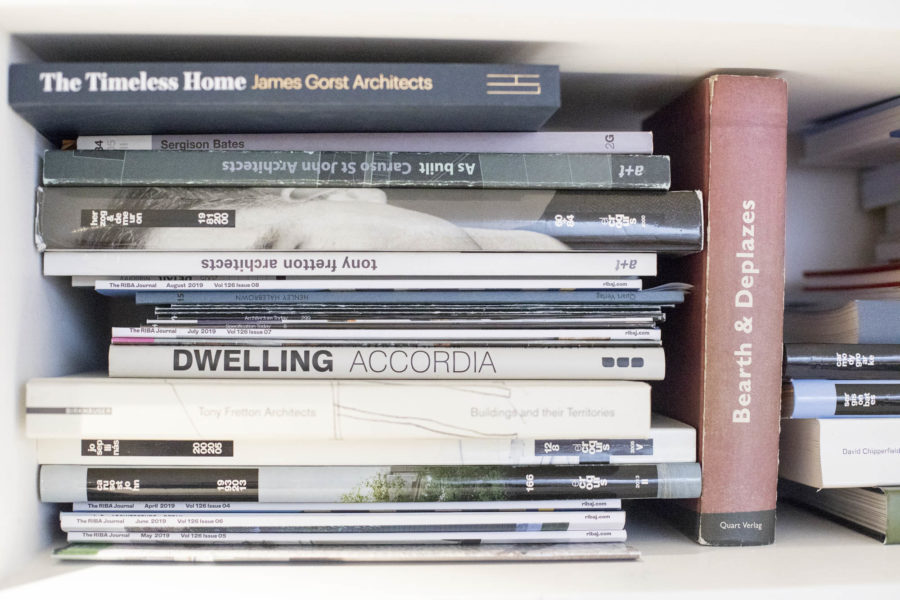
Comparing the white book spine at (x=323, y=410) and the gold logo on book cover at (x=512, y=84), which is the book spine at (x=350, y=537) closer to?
the white book spine at (x=323, y=410)

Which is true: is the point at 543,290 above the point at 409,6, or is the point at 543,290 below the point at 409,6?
below

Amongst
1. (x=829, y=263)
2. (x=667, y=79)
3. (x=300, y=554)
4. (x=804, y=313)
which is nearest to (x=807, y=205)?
(x=829, y=263)

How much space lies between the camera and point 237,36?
0.54m

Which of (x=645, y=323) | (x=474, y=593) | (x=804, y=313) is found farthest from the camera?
(x=804, y=313)

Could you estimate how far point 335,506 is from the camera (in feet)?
1.87

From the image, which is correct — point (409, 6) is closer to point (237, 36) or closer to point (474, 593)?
point (237, 36)

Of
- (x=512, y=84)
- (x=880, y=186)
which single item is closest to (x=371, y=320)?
(x=512, y=84)

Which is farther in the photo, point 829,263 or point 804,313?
point 829,263

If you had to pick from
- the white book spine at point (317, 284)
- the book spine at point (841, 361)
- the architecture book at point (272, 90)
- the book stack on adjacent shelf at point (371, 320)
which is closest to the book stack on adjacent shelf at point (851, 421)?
the book spine at point (841, 361)

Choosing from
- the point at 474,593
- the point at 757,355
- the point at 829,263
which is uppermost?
the point at 829,263

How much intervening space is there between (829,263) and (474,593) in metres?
0.68

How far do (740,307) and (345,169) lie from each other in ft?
1.16

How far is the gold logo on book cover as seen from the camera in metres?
0.54

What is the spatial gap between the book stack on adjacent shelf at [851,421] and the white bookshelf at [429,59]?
0.04 meters
